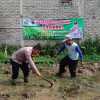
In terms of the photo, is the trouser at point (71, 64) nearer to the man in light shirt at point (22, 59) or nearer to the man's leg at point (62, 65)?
the man's leg at point (62, 65)

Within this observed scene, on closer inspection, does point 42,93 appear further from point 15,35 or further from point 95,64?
point 15,35

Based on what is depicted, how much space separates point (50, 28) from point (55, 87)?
19.0ft

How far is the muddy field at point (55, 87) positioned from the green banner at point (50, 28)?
3.25 meters

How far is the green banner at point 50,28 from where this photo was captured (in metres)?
16.5

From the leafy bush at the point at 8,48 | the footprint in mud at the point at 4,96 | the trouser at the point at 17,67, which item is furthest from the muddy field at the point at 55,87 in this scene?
the leafy bush at the point at 8,48

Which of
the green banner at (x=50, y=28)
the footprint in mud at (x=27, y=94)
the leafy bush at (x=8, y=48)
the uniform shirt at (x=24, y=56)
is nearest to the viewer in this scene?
the footprint in mud at (x=27, y=94)

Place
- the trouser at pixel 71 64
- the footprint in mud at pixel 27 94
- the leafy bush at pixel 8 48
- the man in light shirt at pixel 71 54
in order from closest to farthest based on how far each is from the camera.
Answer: the footprint in mud at pixel 27 94, the man in light shirt at pixel 71 54, the trouser at pixel 71 64, the leafy bush at pixel 8 48

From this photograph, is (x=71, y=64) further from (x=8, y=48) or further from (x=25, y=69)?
(x=8, y=48)

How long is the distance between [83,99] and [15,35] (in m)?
7.34

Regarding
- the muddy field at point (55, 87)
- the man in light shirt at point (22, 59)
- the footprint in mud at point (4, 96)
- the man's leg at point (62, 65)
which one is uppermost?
the man in light shirt at point (22, 59)

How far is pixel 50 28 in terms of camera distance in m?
16.5

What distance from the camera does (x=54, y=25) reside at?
54.2 ft

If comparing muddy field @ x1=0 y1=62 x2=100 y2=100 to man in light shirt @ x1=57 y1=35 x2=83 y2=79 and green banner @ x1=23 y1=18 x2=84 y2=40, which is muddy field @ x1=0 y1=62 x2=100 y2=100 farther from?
green banner @ x1=23 y1=18 x2=84 y2=40

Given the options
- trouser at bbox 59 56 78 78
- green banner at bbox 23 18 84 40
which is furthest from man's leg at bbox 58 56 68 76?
green banner at bbox 23 18 84 40
